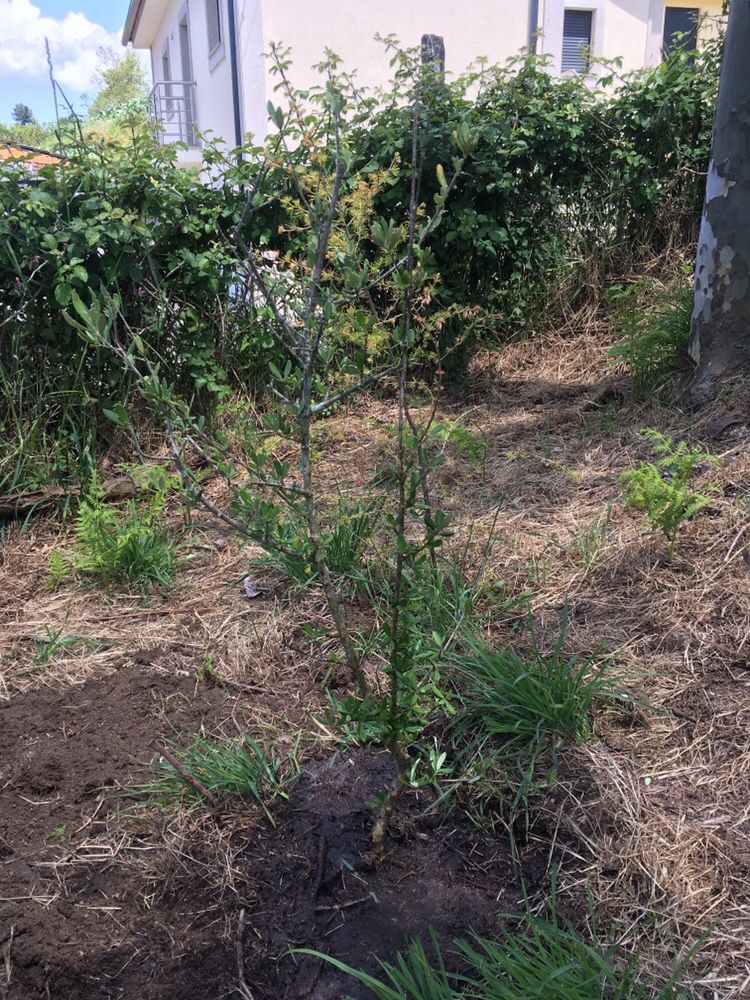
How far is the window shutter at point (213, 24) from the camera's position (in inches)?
507

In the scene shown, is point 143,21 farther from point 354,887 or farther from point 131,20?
point 354,887

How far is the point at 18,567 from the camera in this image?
10.9ft

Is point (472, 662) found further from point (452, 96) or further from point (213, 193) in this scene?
point (452, 96)

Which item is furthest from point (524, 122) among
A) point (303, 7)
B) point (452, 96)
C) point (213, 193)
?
point (303, 7)

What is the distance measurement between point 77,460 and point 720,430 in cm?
286

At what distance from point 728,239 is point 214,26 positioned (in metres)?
12.8

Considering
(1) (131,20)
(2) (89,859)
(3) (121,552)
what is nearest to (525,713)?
(2) (89,859)

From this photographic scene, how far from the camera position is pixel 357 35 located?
487 inches

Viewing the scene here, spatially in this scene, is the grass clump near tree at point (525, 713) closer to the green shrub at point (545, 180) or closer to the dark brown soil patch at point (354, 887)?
the dark brown soil patch at point (354, 887)

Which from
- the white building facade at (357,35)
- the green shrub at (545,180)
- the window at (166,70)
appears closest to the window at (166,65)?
the window at (166,70)

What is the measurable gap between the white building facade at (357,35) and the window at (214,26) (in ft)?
0.06

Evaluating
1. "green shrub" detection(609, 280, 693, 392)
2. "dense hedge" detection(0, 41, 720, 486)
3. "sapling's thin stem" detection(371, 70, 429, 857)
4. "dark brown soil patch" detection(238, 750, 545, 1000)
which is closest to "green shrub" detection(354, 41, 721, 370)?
"dense hedge" detection(0, 41, 720, 486)

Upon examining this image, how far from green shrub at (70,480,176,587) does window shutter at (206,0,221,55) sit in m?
12.3

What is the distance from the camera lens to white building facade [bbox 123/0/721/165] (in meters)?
11.7
